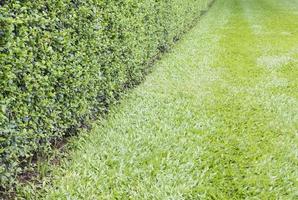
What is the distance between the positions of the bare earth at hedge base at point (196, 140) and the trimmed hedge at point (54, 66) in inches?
14.1

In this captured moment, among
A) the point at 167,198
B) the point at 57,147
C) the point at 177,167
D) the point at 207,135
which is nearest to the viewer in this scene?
the point at 167,198

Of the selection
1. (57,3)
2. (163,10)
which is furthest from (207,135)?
(163,10)

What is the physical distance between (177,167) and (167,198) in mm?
450

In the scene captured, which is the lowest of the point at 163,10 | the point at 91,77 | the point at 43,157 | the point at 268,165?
the point at 268,165

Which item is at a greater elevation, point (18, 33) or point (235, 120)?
point (18, 33)

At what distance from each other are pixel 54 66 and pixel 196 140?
1.68 meters

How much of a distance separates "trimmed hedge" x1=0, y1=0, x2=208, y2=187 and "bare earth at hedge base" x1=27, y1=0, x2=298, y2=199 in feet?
1.17

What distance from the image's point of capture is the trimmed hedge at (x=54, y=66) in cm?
214

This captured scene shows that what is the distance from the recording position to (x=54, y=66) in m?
2.62

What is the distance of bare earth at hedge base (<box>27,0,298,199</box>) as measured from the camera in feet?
8.35

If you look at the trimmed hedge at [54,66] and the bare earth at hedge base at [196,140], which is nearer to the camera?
the trimmed hedge at [54,66]

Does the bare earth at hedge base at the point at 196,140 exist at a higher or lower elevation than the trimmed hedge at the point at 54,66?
lower

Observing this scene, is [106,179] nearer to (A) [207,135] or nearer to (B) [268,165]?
(A) [207,135]

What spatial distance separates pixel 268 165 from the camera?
9.43ft
